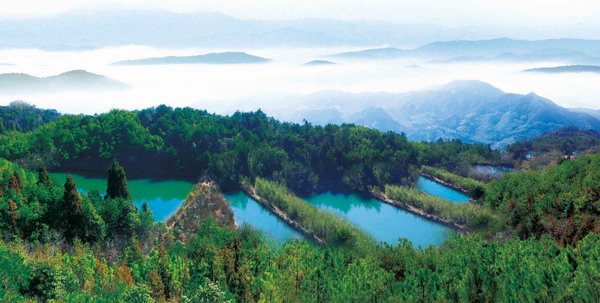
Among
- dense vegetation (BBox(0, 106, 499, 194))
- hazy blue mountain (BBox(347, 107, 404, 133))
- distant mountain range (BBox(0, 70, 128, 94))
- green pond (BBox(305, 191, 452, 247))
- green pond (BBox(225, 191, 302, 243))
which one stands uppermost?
distant mountain range (BBox(0, 70, 128, 94))

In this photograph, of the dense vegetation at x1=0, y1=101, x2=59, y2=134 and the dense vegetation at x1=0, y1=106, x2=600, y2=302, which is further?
the dense vegetation at x1=0, y1=101, x2=59, y2=134

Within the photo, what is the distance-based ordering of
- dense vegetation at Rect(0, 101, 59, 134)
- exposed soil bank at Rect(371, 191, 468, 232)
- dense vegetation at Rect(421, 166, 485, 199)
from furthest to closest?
1. dense vegetation at Rect(0, 101, 59, 134)
2. dense vegetation at Rect(421, 166, 485, 199)
3. exposed soil bank at Rect(371, 191, 468, 232)

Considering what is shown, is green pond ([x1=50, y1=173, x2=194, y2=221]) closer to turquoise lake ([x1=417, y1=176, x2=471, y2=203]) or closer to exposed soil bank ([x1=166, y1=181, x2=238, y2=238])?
exposed soil bank ([x1=166, y1=181, x2=238, y2=238])

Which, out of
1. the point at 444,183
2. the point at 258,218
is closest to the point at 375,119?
the point at 444,183

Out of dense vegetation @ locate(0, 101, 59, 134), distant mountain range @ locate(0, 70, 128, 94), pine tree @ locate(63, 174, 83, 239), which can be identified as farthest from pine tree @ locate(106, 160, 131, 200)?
distant mountain range @ locate(0, 70, 128, 94)

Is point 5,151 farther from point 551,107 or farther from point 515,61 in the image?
point 515,61

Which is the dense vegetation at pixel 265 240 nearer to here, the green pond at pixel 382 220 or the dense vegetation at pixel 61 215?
the dense vegetation at pixel 61 215

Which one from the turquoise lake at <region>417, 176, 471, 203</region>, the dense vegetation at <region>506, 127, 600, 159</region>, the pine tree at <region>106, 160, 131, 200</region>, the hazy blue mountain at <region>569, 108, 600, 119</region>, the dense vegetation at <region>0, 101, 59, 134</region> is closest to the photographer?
the pine tree at <region>106, 160, 131, 200</region>
